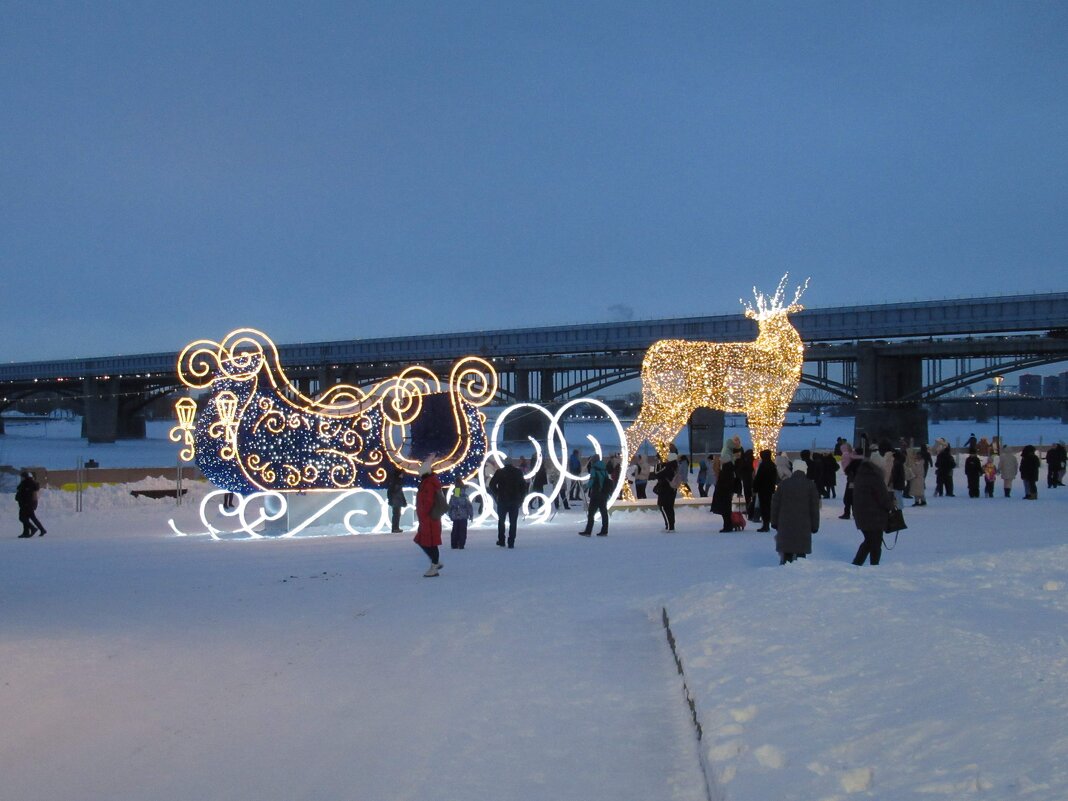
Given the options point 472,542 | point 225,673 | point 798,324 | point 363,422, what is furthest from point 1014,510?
point 798,324

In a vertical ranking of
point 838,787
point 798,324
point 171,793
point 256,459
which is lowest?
point 171,793

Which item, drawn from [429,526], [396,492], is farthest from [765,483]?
[429,526]

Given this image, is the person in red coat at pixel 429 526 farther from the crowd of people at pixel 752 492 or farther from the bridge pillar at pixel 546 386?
the bridge pillar at pixel 546 386

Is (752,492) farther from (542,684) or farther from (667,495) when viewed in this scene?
(542,684)

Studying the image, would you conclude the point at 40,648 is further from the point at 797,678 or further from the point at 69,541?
Result: the point at 69,541

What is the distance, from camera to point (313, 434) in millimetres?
17844

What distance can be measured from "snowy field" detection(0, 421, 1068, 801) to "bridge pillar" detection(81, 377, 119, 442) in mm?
64988

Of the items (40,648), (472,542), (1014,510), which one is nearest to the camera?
(40,648)

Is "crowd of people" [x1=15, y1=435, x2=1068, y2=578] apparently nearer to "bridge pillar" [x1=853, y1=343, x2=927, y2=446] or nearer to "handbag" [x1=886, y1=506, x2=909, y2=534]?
"handbag" [x1=886, y1=506, x2=909, y2=534]

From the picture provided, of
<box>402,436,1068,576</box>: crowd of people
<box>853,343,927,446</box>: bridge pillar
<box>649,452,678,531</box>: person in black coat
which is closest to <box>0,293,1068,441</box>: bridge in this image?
<box>853,343,927,446</box>: bridge pillar

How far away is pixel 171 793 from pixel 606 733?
2.28 meters

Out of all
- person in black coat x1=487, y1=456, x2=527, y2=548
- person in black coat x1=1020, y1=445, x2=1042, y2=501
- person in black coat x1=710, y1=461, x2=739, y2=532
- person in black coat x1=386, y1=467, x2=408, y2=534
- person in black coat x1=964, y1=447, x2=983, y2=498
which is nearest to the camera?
person in black coat x1=487, y1=456, x2=527, y2=548

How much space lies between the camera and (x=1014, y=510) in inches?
798

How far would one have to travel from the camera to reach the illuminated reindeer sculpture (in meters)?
23.1
